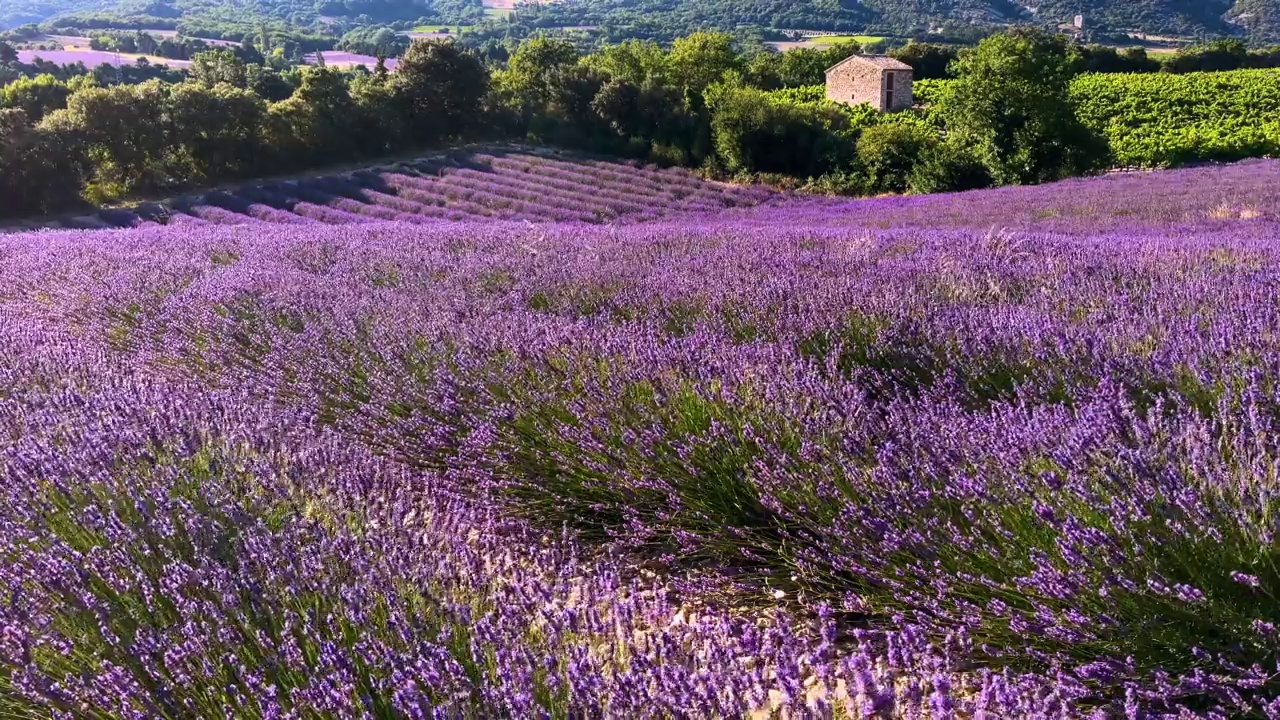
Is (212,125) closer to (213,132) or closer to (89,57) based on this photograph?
(213,132)

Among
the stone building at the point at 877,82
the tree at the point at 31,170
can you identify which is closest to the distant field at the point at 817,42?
the stone building at the point at 877,82

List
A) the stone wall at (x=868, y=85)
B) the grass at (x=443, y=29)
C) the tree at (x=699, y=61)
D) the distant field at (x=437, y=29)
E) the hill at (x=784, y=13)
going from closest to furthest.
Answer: the tree at (x=699, y=61), the stone wall at (x=868, y=85), the distant field at (x=437, y=29), the grass at (x=443, y=29), the hill at (x=784, y=13)

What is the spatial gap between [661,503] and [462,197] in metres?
18.1

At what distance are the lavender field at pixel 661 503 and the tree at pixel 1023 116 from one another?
23916mm

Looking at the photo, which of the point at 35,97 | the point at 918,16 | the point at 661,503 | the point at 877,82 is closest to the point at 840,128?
the point at 877,82

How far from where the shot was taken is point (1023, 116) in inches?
993

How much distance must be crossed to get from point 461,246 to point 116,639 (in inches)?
205

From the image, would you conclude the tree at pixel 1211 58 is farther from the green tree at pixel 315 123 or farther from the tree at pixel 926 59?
the green tree at pixel 315 123

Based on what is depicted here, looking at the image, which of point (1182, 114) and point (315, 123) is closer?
point (315, 123)

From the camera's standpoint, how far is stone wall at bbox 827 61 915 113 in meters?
41.0

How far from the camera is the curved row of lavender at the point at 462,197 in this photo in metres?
16.8

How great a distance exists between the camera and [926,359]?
2838mm

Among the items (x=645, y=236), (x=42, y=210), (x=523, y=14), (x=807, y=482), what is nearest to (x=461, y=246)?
(x=645, y=236)

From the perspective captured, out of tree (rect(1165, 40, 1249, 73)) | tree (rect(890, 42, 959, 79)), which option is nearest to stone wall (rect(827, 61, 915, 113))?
tree (rect(890, 42, 959, 79))
